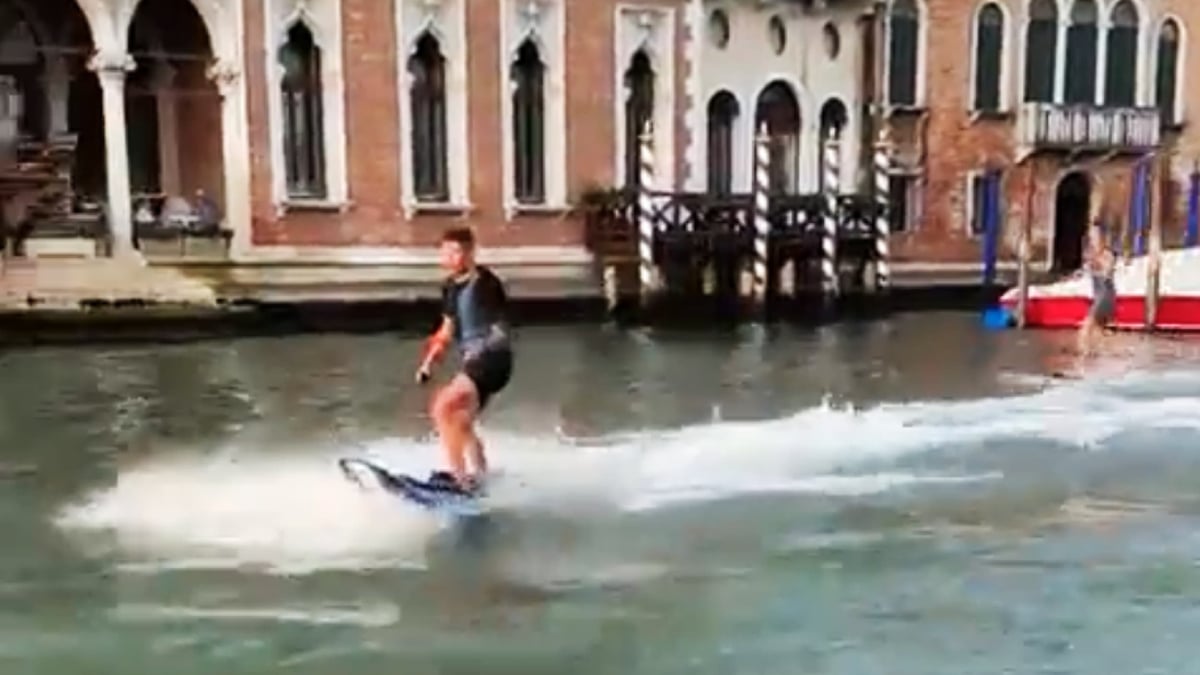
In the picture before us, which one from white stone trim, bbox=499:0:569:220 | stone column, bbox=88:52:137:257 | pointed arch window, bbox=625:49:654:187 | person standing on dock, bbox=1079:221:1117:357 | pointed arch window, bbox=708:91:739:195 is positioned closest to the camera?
person standing on dock, bbox=1079:221:1117:357

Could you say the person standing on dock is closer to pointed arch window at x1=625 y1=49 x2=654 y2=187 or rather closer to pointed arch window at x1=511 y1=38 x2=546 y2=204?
pointed arch window at x1=625 y1=49 x2=654 y2=187

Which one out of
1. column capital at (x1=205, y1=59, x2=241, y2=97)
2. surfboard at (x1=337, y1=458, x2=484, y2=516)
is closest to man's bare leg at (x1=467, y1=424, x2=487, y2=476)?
surfboard at (x1=337, y1=458, x2=484, y2=516)

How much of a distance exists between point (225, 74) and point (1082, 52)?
16021 mm

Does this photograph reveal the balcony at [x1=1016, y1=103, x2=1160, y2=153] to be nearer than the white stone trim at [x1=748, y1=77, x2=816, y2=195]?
No

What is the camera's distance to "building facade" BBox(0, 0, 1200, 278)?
20688 mm

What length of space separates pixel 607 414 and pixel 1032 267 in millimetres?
18659

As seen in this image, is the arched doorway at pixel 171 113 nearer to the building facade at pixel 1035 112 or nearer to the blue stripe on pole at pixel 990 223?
the building facade at pixel 1035 112

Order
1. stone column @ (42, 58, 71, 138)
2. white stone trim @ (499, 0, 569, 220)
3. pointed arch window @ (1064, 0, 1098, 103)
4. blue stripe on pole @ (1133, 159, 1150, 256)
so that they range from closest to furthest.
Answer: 1. stone column @ (42, 58, 71, 138)
2. white stone trim @ (499, 0, 569, 220)
3. blue stripe on pole @ (1133, 159, 1150, 256)
4. pointed arch window @ (1064, 0, 1098, 103)

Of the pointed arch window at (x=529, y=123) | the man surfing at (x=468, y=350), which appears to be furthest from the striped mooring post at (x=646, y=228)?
the man surfing at (x=468, y=350)

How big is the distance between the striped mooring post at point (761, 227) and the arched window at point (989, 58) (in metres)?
6.27

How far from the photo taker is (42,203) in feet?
62.8

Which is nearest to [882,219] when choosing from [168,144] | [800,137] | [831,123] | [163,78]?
[800,137]

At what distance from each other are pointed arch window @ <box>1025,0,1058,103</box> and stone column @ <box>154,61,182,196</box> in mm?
14740

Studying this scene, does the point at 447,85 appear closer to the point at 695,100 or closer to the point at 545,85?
the point at 545,85
